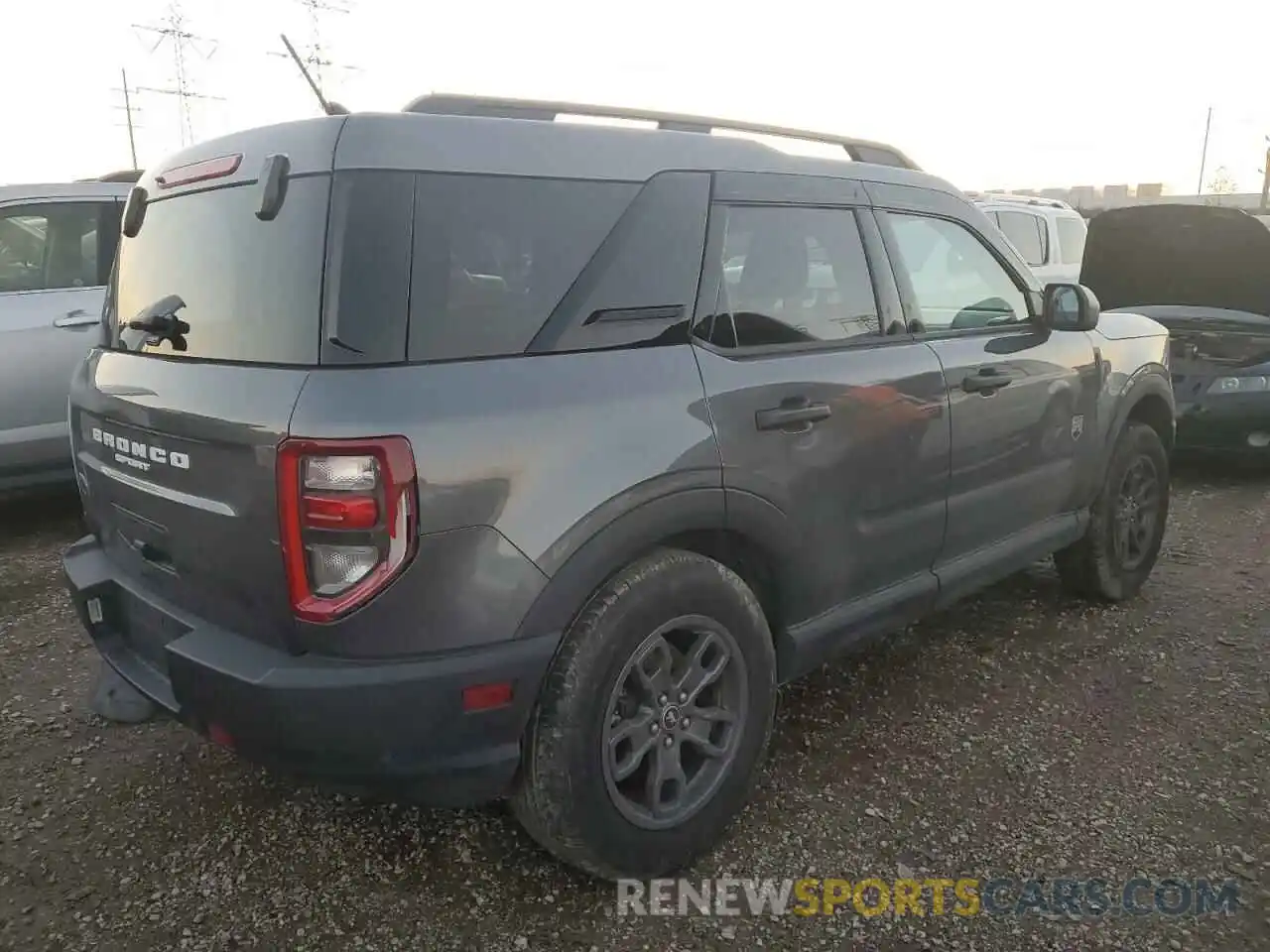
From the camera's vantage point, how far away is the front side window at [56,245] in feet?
16.9

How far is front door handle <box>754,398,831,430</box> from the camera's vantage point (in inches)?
99.4

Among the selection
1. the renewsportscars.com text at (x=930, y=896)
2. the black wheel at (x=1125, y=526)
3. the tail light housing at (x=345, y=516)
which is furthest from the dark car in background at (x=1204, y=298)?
the tail light housing at (x=345, y=516)

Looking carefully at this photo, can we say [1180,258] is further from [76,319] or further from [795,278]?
[76,319]

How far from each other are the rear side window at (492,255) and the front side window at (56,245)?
420 cm

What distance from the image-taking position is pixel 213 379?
2119mm

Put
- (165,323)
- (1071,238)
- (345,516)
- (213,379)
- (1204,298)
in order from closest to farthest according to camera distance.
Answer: (345,516) → (213,379) → (165,323) → (1204,298) → (1071,238)

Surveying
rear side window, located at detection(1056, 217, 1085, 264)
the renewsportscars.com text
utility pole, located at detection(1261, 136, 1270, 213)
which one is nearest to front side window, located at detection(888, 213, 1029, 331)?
the renewsportscars.com text

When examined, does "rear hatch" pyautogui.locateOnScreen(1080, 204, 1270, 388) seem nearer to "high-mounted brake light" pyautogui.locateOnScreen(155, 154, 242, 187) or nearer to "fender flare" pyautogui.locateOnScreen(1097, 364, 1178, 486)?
"fender flare" pyautogui.locateOnScreen(1097, 364, 1178, 486)

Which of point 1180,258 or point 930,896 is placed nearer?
point 930,896

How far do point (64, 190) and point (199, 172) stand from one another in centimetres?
364

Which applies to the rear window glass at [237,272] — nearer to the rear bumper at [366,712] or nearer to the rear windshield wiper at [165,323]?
the rear windshield wiper at [165,323]

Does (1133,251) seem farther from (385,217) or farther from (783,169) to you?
(385,217)

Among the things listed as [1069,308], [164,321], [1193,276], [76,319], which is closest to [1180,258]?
[1193,276]

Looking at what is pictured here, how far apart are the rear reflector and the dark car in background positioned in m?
5.78
